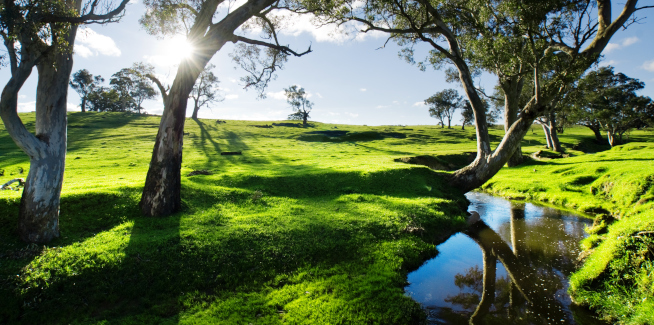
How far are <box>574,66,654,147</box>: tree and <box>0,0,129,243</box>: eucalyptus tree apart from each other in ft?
236

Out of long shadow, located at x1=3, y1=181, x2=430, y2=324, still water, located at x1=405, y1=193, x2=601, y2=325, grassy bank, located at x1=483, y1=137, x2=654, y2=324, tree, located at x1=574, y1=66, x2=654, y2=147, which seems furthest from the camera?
tree, located at x1=574, y1=66, x2=654, y2=147

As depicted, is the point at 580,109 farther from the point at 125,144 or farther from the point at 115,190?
the point at 125,144

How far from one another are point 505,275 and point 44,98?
1664cm

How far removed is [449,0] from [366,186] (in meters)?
16.3

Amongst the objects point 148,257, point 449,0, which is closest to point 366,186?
point 148,257

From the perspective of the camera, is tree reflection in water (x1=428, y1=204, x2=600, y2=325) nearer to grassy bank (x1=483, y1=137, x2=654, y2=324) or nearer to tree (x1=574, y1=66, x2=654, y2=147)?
grassy bank (x1=483, y1=137, x2=654, y2=324)

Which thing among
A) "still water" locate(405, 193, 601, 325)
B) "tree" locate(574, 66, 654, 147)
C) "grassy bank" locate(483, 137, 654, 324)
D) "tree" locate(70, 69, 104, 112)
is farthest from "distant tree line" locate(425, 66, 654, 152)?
"tree" locate(70, 69, 104, 112)

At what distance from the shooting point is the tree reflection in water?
8211 mm

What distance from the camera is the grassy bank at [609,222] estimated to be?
7.89 m

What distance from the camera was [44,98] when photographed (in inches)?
403

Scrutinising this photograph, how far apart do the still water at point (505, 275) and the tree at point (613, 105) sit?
56940mm

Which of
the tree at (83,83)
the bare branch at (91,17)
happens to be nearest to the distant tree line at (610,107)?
the bare branch at (91,17)

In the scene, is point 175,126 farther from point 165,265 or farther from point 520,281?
point 520,281

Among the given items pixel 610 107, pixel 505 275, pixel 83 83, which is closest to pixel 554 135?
pixel 610 107
